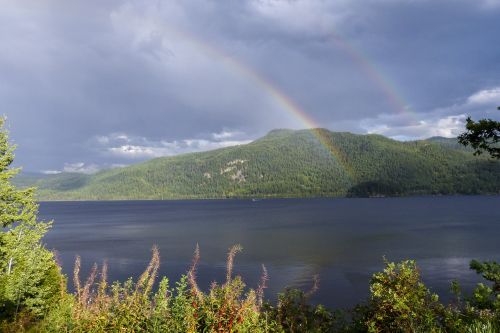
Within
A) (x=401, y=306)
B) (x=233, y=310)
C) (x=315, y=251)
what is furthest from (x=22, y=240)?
(x=315, y=251)

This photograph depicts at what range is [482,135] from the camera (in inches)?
558

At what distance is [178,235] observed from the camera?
137 m

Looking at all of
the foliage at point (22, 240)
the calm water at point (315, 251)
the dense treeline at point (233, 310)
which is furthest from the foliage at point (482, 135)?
the calm water at point (315, 251)

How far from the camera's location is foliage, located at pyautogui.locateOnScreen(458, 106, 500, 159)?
540 inches

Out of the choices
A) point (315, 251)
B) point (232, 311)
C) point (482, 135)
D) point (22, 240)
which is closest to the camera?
point (232, 311)

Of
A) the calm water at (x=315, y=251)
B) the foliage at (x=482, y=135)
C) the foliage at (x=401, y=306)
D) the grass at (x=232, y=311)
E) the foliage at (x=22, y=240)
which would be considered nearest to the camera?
the grass at (x=232, y=311)

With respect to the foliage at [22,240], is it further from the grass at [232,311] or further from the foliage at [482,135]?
the foliage at [482,135]

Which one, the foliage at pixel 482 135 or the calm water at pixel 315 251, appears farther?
the calm water at pixel 315 251

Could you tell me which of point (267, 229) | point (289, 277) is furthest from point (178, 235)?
point (289, 277)

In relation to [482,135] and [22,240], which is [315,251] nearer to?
[22,240]

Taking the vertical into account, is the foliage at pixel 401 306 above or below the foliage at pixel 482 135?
below

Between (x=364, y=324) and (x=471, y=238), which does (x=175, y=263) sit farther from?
(x=471, y=238)

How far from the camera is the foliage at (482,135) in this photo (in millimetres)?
13727

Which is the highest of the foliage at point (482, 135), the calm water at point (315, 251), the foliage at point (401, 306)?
the foliage at point (482, 135)
